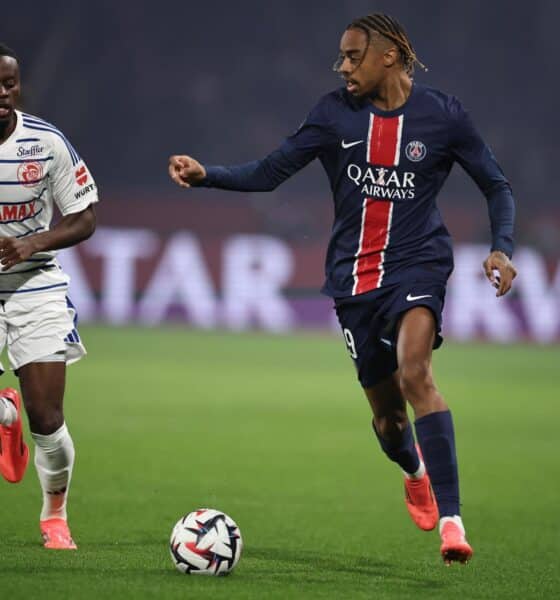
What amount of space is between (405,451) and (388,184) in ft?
4.50

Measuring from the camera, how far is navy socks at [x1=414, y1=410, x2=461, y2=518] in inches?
213

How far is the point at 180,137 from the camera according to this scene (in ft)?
91.9

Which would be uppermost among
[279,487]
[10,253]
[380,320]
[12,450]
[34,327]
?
[10,253]

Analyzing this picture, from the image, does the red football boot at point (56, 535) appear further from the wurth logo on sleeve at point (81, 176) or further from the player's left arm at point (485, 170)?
the player's left arm at point (485, 170)

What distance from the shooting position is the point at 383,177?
19.3ft

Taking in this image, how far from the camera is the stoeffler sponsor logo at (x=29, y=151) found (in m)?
5.88

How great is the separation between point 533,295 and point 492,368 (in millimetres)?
4461

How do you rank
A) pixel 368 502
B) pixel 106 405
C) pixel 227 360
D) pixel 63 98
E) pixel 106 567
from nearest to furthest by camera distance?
pixel 106 567 → pixel 368 502 → pixel 106 405 → pixel 227 360 → pixel 63 98

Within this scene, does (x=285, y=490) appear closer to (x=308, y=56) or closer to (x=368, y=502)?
(x=368, y=502)

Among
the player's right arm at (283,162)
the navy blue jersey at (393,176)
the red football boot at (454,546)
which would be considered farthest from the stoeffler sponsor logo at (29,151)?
the red football boot at (454,546)

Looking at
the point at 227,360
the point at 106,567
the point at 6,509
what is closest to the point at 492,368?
the point at 227,360

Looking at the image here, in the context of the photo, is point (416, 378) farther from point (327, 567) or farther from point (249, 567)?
point (249, 567)

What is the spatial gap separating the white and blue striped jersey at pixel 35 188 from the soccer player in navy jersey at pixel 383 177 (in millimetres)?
514

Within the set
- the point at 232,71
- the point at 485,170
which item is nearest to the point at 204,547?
the point at 485,170
